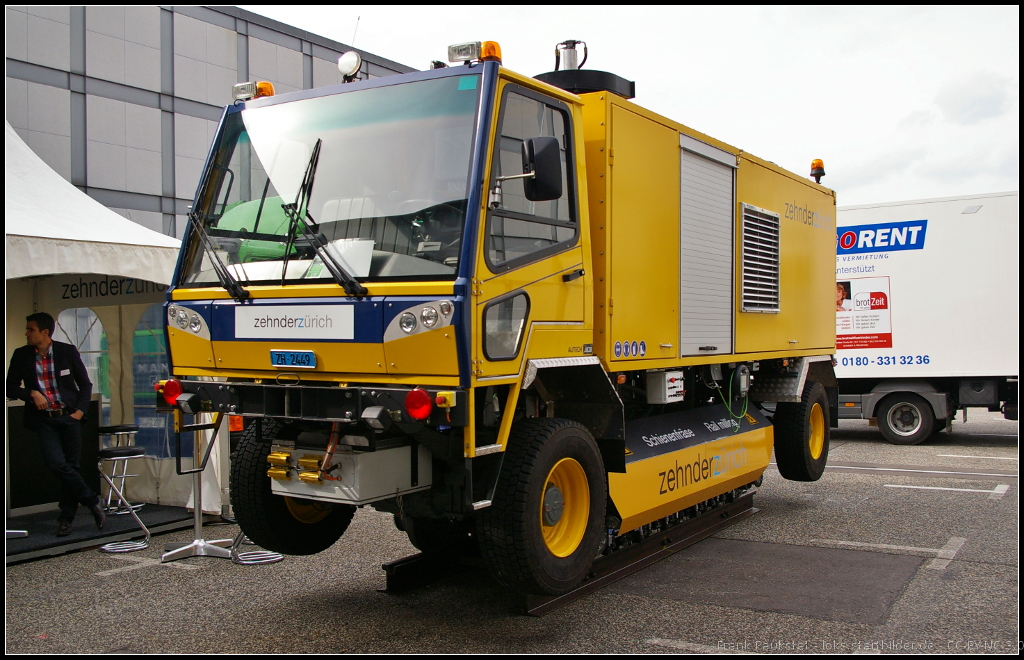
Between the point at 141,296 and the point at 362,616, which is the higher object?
the point at 141,296

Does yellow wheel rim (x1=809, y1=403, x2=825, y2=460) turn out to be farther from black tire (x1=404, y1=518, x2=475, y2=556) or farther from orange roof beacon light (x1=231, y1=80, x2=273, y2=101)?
orange roof beacon light (x1=231, y1=80, x2=273, y2=101)

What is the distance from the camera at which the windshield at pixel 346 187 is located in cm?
431

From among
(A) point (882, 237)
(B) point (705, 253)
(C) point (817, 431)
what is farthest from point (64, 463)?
(A) point (882, 237)

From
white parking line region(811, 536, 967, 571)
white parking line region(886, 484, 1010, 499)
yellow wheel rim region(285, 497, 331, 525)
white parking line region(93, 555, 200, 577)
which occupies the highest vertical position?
yellow wheel rim region(285, 497, 331, 525)

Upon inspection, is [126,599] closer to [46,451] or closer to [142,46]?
[46,451]

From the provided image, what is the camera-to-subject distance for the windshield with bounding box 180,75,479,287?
431 centimetres

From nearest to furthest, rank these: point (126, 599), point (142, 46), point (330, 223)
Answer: point (330, 223), point (126, 599), point (142, 46)

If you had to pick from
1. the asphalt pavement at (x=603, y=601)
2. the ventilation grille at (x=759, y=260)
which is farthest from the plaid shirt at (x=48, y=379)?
the ventilation grille at (x=759, y=260)

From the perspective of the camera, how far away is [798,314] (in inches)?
330

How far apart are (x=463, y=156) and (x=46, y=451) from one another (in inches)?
193

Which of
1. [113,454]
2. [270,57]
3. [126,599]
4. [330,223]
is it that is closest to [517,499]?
[330,223]

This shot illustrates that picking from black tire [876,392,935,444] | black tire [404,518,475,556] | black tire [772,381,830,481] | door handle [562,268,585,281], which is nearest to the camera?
door handle [562,268,585,281]

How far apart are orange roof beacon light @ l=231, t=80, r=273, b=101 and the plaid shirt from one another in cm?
337

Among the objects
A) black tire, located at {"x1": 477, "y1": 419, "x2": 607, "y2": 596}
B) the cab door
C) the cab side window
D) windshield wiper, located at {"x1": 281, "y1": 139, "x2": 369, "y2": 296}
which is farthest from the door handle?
windshield wiper, located at {"x1": 281, "y1": 139, "x2": 369, "y2": 296}
